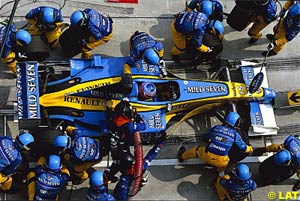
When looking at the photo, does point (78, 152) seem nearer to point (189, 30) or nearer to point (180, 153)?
point (180, 153)

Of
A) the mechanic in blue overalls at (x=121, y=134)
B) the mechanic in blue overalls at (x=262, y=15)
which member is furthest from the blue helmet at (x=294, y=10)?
the mechanic in blue overalls at (x=121, y=134)

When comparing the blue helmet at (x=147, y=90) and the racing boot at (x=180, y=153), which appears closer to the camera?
the blue helmet at (x=147, y=90)

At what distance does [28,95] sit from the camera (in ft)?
32.5

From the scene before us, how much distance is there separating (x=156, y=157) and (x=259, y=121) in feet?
6.55

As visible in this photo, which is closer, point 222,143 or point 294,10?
point 222,143

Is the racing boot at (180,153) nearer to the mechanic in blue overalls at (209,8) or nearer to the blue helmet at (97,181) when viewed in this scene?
the blue helmet at (97,181)

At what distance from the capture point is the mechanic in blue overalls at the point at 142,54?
399 inches

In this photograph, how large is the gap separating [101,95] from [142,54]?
3.27 ft

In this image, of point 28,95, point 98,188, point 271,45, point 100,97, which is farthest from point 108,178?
point 271,45

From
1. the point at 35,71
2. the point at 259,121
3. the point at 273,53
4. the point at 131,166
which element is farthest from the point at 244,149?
the point at 35,71

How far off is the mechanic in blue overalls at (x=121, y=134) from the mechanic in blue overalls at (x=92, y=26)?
1.49 m

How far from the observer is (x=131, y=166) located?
9.54 meters

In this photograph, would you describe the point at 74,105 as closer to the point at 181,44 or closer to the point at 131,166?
the point at 131,166

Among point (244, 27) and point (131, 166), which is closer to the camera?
point (131, 166)
